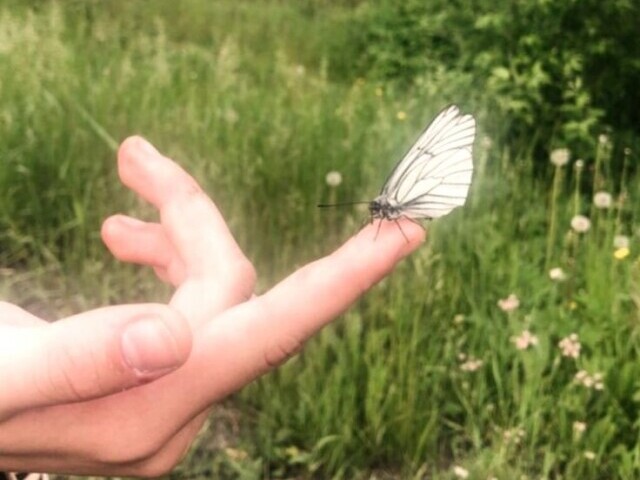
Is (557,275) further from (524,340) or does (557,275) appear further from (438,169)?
(438,169)

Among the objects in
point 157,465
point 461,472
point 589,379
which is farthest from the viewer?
point 589,379

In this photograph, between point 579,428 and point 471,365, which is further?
point 471,365

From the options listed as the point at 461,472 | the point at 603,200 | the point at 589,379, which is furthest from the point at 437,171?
the point at 603,200

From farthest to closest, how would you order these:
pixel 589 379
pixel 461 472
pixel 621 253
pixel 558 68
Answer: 1. pixel 558 68
2. pixel 621 253
3. pixel 589 379
4. pixel 461 472

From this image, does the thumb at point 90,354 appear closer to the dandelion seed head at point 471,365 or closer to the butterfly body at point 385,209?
the butterfly body at point 385,209

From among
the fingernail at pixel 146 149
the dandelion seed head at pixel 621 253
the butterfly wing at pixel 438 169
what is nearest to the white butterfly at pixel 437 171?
the butterfly wing at pixel 438 169
